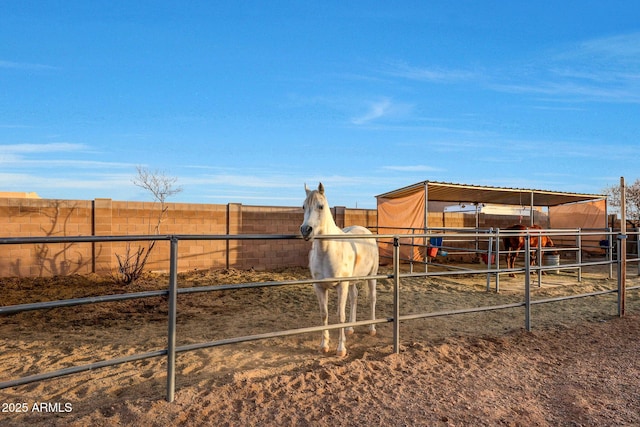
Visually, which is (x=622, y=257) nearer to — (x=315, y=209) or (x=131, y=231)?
(x=315, y=209)

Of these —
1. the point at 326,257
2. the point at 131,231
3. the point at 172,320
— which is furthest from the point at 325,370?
the point at 131,231

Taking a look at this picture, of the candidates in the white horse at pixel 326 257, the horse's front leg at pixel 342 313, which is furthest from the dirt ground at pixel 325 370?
the white horse at pixel 326 257

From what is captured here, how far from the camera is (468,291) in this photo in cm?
795

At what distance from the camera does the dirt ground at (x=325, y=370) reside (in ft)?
8.40

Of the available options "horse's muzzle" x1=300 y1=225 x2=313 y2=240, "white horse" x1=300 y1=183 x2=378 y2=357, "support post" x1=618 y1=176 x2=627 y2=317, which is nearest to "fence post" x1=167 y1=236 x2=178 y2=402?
"horse's muzzle" x1=300 y1=225 x2=313 y2=240

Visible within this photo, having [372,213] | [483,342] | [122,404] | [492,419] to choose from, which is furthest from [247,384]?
[372,213]

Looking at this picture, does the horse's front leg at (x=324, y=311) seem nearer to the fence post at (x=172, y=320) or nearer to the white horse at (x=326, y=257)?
the white horse at (x=326, y=257)

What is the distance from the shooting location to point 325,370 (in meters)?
3.20

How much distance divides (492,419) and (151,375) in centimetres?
258

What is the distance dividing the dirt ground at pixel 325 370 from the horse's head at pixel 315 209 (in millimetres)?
1184

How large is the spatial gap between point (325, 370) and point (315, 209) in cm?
136

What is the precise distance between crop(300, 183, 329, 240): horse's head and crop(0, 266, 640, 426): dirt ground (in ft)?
3.89

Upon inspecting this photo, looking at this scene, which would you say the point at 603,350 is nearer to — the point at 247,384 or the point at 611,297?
the point at 247,384

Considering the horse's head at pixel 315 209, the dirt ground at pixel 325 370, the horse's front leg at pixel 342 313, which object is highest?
the horse's head at pixel 315 209
